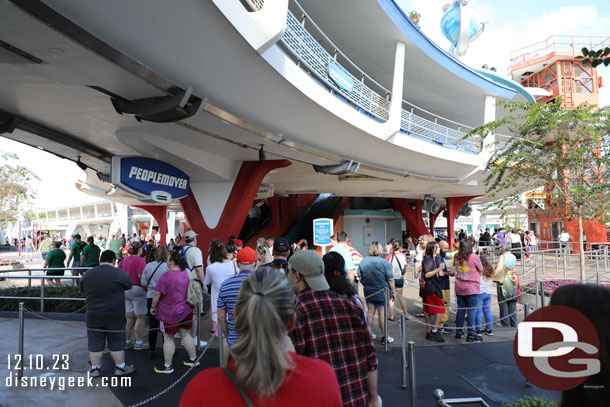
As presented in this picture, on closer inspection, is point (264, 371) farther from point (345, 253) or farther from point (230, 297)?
point (345, 253)

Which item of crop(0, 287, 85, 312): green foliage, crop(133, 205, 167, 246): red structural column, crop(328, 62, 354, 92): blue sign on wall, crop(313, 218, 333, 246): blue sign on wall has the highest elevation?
crop(328, 62, 354, 92): blue sign on wall

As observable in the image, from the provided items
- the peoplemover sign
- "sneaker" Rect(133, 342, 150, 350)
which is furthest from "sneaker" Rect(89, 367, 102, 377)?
the peoplemover sign

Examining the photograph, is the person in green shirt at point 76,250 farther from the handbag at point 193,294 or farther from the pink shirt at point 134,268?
the handbag at point 193,294

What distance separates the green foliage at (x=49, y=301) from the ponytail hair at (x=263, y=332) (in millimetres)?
10328

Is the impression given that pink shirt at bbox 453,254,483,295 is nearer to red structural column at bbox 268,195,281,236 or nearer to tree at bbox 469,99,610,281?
tree at bbox 469,99,610,281

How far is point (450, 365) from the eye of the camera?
643 centimetres

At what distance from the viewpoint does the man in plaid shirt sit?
8.87 ft

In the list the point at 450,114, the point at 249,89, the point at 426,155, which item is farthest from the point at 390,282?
the point at 450,114

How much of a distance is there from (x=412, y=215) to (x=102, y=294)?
27.7 metres

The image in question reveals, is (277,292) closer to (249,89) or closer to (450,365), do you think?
(450,365)

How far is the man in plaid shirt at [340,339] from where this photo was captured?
2.70 m

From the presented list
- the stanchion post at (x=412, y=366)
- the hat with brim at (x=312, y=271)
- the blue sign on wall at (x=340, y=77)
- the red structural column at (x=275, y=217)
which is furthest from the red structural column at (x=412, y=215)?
the hat with brim at (x=312, y=271)

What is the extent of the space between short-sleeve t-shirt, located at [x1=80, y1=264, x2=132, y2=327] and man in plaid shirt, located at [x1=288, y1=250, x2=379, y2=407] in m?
3.88

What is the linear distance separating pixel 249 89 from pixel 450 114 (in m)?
17.3
